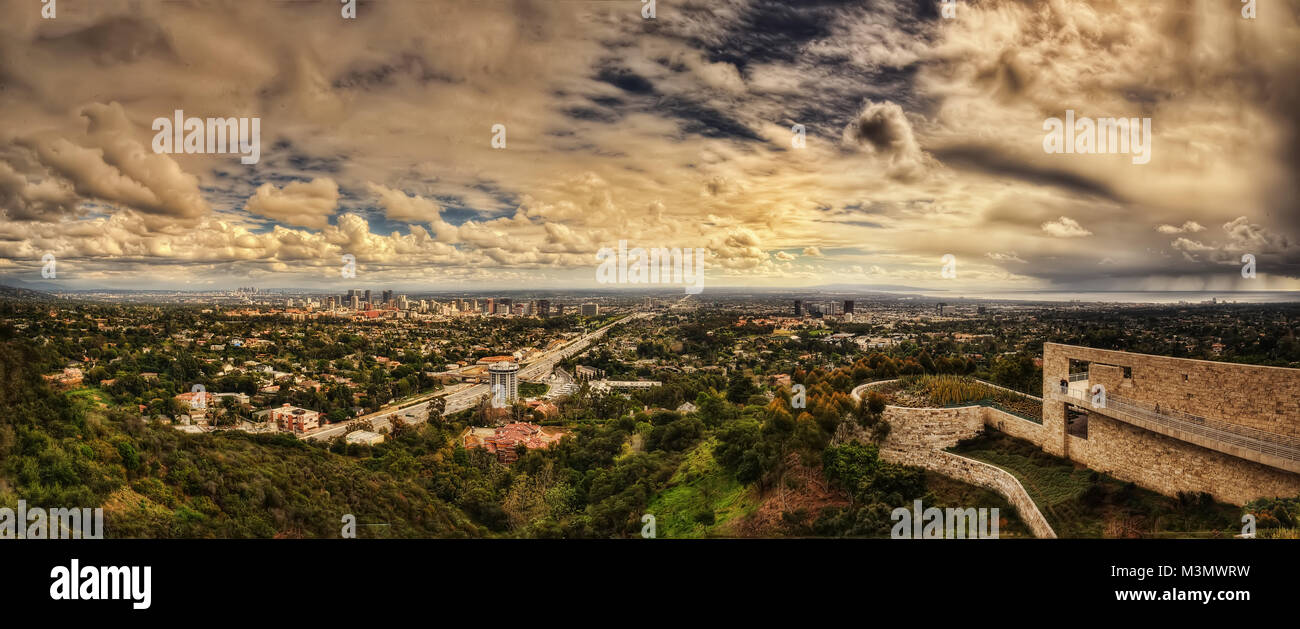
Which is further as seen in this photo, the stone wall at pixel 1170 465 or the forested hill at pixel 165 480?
the forested hill at pixel 165 480

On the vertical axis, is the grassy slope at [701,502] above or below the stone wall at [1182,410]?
below

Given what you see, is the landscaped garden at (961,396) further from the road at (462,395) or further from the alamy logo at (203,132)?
the road at (462,395)

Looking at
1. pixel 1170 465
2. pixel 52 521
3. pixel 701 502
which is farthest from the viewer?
pixel 701 502

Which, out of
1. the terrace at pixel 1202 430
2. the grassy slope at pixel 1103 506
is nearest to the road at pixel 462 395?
the grassy slope at pixel 1103 506

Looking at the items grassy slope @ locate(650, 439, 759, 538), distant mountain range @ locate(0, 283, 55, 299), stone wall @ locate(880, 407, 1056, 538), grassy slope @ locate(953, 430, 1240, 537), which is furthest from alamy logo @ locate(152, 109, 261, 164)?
grassy slope @ locate(953, 430, 1240, 537)

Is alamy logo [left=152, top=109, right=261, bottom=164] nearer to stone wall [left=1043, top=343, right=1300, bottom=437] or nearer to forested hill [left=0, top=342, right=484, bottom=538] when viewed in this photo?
forested hill [left=0, top=342, right=484, bottom=538]

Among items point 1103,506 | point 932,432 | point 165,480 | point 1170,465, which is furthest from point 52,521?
point 1170,465

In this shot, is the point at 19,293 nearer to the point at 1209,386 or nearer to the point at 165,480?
the point at 165,480
